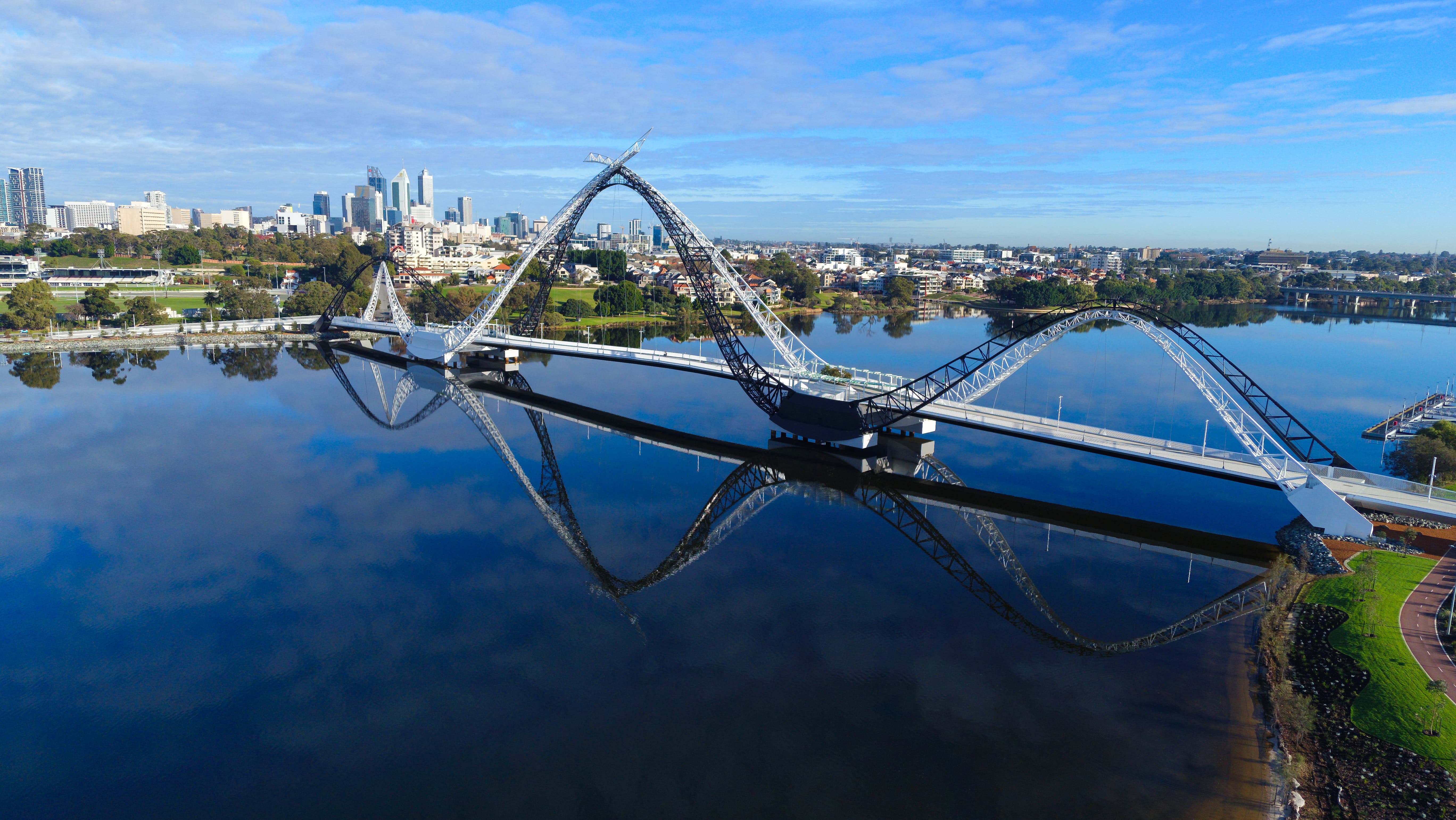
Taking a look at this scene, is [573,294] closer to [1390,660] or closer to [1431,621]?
[1431,621]

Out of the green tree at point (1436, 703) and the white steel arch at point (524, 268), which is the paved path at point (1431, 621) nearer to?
the green tree at point (1436, 703)

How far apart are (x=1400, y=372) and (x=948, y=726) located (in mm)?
67378

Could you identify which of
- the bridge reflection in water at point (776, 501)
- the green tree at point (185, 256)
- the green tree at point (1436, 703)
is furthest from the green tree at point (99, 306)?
the green tree at point (1436, 703)

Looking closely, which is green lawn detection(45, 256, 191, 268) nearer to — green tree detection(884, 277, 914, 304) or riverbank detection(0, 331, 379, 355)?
riverbank detection(0, 331, 379, 355)

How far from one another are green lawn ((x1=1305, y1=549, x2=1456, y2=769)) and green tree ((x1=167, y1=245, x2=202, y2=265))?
14249cm

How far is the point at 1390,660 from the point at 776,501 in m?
18.5

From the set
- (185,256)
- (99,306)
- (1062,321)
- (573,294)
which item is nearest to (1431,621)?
(1062,321)

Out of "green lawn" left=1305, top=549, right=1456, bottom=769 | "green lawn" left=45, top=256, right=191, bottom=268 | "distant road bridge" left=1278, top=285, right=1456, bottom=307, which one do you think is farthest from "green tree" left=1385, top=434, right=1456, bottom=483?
"green lawn" left=45, top=256, right=191, bottom=268

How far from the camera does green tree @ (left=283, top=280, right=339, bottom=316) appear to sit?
267 ft

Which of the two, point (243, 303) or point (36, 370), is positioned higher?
point (243, 303)

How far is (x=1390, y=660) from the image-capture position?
17.5 m

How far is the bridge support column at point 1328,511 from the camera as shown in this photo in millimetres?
23875

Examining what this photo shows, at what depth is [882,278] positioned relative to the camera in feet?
464

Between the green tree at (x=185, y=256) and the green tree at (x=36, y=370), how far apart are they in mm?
68417
